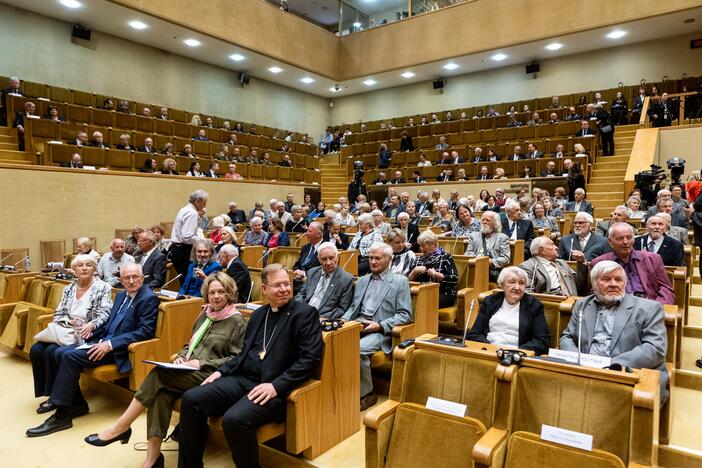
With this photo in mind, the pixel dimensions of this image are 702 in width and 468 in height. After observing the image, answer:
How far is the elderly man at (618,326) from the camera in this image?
1.96m

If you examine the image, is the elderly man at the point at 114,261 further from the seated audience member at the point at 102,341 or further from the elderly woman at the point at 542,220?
the elderly woman at the point at 542,220

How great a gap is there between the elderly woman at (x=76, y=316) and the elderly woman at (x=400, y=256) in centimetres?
198

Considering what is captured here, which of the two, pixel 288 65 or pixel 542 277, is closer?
pixel 542 277

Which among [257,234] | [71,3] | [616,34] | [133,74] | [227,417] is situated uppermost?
[616,34]

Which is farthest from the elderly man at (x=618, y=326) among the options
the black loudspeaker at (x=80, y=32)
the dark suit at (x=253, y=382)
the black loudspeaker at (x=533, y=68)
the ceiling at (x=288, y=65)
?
the black loudspeaker at (x=533, y=68)

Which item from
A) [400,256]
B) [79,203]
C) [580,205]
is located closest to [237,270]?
[400,256]

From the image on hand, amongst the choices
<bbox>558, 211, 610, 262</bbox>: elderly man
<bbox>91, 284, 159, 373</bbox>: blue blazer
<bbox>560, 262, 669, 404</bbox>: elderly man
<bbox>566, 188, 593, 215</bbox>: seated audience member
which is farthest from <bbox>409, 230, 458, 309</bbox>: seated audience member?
<bbox>566, 188, 593, 215</bbox>: seated audience member

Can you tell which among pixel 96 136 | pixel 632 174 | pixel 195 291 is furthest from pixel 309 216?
pixel 632 174

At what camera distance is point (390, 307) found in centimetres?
288

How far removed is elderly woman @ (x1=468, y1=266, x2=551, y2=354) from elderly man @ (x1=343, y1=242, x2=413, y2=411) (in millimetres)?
501

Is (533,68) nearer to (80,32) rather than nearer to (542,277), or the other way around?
(80,32)

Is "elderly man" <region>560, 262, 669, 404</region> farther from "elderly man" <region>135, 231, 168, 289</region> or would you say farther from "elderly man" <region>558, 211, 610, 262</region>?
"elderly man" <region>135, 231, 168, 289</region>

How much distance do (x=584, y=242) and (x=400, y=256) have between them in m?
1.51

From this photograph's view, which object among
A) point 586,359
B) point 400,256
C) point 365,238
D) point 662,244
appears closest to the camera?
point 586,359
